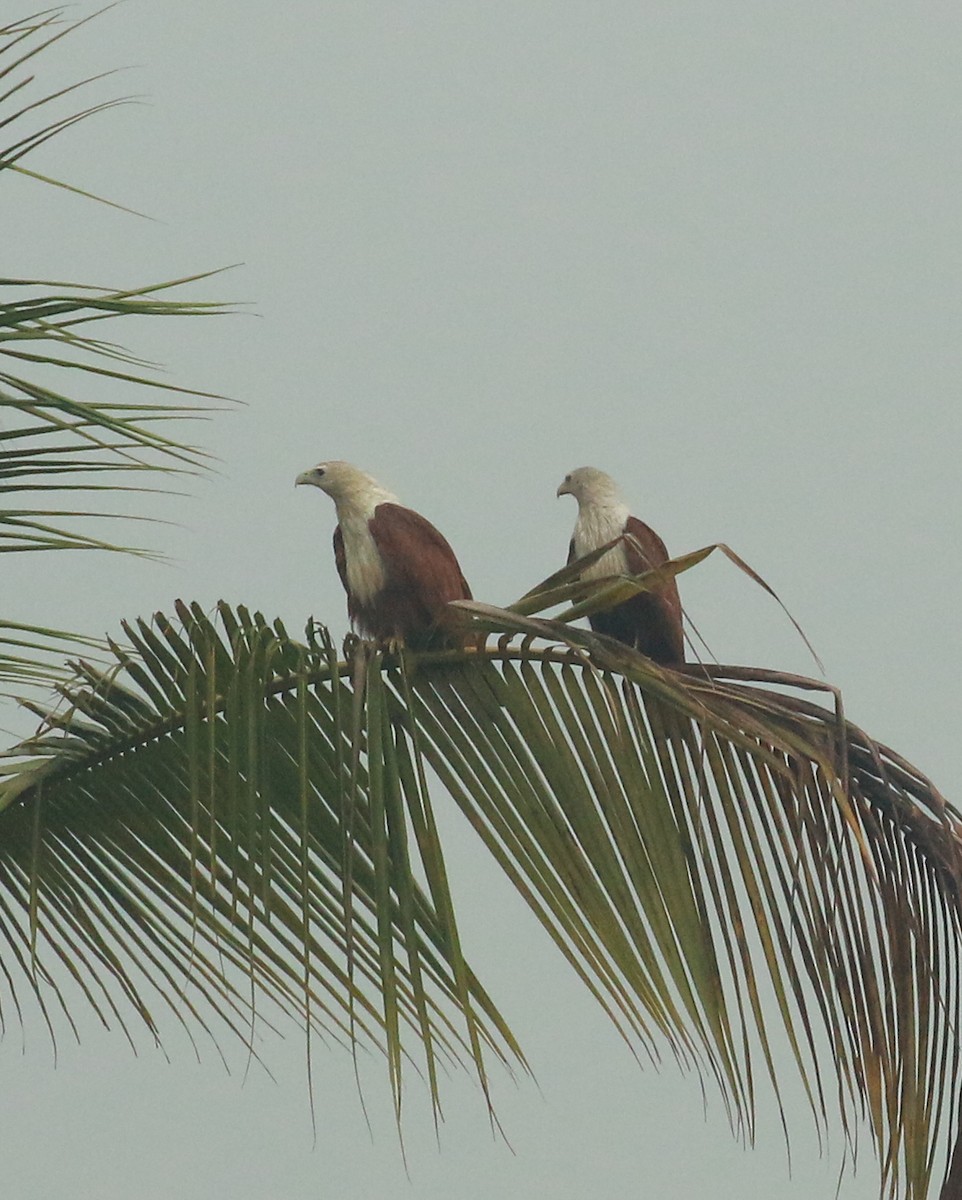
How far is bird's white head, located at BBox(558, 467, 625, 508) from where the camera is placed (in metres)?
3.56

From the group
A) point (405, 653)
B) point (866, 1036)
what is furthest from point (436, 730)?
point (866, 1036)

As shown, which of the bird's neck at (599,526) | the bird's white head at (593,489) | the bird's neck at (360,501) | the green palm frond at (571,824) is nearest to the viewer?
the green palm frond at (571,824)

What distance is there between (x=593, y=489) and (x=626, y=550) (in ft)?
0.68

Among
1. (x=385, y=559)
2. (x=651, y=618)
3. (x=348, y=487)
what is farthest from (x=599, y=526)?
(x=385, y=559)

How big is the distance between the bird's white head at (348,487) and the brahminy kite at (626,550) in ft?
1.76

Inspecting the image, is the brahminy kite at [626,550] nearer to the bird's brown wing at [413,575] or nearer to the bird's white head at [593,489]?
the bird's white head at [593,489]

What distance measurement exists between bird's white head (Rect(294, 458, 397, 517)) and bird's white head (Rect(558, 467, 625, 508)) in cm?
61

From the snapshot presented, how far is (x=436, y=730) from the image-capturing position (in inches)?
81.5

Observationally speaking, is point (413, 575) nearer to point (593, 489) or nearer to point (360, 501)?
point (360, 501)

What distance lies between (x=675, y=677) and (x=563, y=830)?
0.21m

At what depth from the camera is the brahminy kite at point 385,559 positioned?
2797mm

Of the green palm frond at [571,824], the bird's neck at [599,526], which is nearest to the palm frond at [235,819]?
the green palm frond at [571,824]

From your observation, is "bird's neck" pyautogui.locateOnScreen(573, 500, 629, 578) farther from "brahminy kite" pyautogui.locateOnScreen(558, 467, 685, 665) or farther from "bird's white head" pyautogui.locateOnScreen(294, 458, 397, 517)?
"bird's white head" pyautogui.locateOnScreen(294, 458, 397, 517)

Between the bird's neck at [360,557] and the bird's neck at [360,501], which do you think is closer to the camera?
the bird's neck at [360,557]
